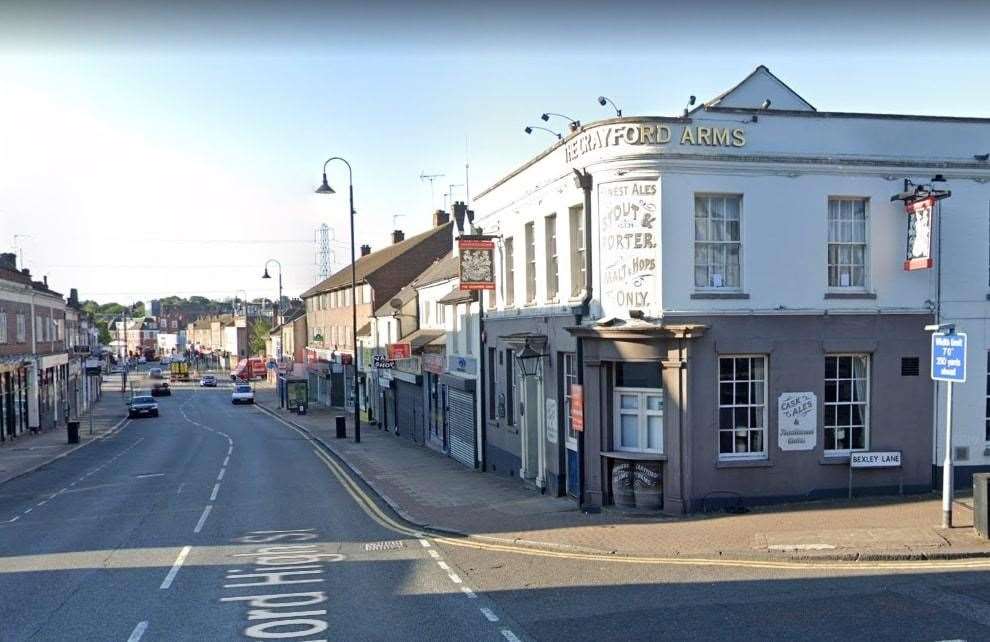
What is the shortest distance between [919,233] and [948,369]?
3687mm

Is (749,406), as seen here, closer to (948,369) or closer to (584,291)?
(948,369)

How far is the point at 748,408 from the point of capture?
1722cm

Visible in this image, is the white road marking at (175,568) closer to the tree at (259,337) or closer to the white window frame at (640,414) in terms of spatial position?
→ the white window frame at (640,414)

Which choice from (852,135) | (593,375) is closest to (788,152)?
(852,135)

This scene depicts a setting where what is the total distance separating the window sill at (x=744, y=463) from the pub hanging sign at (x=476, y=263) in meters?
9.27

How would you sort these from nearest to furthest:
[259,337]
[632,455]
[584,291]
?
[632,455]
[584,291]
[259,337]

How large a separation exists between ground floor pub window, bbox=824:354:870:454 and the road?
17.3 feet

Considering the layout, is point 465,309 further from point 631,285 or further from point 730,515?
point 730,515

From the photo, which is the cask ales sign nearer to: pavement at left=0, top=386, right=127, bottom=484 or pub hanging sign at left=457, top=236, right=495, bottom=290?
pub hanging sign at left=457, top=236, right=495, bottom=290

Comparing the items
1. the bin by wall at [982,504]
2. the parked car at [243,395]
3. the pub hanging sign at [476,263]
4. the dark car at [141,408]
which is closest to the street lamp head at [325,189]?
the pub hanging sign at [476,263]

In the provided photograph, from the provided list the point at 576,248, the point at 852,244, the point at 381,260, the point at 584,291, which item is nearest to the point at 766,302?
the point at 852,244

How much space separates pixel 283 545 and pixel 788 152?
509 inches

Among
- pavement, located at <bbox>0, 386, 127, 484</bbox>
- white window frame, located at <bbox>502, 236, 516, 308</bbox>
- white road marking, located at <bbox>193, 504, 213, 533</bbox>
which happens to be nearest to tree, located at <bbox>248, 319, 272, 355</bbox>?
pavement, located at <bbox>0, 386, 127, 484</bbox>

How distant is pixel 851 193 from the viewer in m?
17.5
